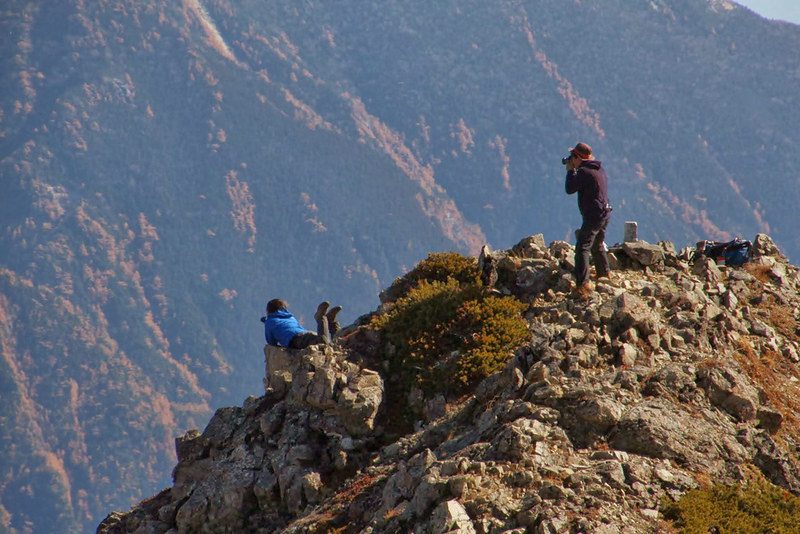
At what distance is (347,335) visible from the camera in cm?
1841

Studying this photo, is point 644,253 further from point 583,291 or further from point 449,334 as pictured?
point 449,334

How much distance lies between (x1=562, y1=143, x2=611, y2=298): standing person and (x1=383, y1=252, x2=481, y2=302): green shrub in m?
2.72

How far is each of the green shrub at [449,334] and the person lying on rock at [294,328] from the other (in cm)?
126

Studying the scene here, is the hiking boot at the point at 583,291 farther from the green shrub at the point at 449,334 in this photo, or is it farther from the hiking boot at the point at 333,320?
the hiking boot at the point at 333,320

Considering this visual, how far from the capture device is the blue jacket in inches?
738

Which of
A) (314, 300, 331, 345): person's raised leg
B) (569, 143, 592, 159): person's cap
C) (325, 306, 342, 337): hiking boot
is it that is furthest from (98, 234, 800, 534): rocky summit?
(569, 143, 592, 159): person's cap

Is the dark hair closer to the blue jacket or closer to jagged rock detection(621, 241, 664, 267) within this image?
the blue jacket

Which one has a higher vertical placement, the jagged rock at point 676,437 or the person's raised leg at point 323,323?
the person's raised leg at point 323,323

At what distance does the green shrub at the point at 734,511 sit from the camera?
1048cm

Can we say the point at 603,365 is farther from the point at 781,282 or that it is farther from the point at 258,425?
the point at 781,282

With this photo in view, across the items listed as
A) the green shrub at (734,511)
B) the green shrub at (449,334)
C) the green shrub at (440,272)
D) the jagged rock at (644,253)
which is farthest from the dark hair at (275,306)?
the green shrub at (734,511)

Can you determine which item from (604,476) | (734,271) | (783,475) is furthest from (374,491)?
(734,271)

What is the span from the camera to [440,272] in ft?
65.0

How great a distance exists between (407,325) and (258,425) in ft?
12.3
